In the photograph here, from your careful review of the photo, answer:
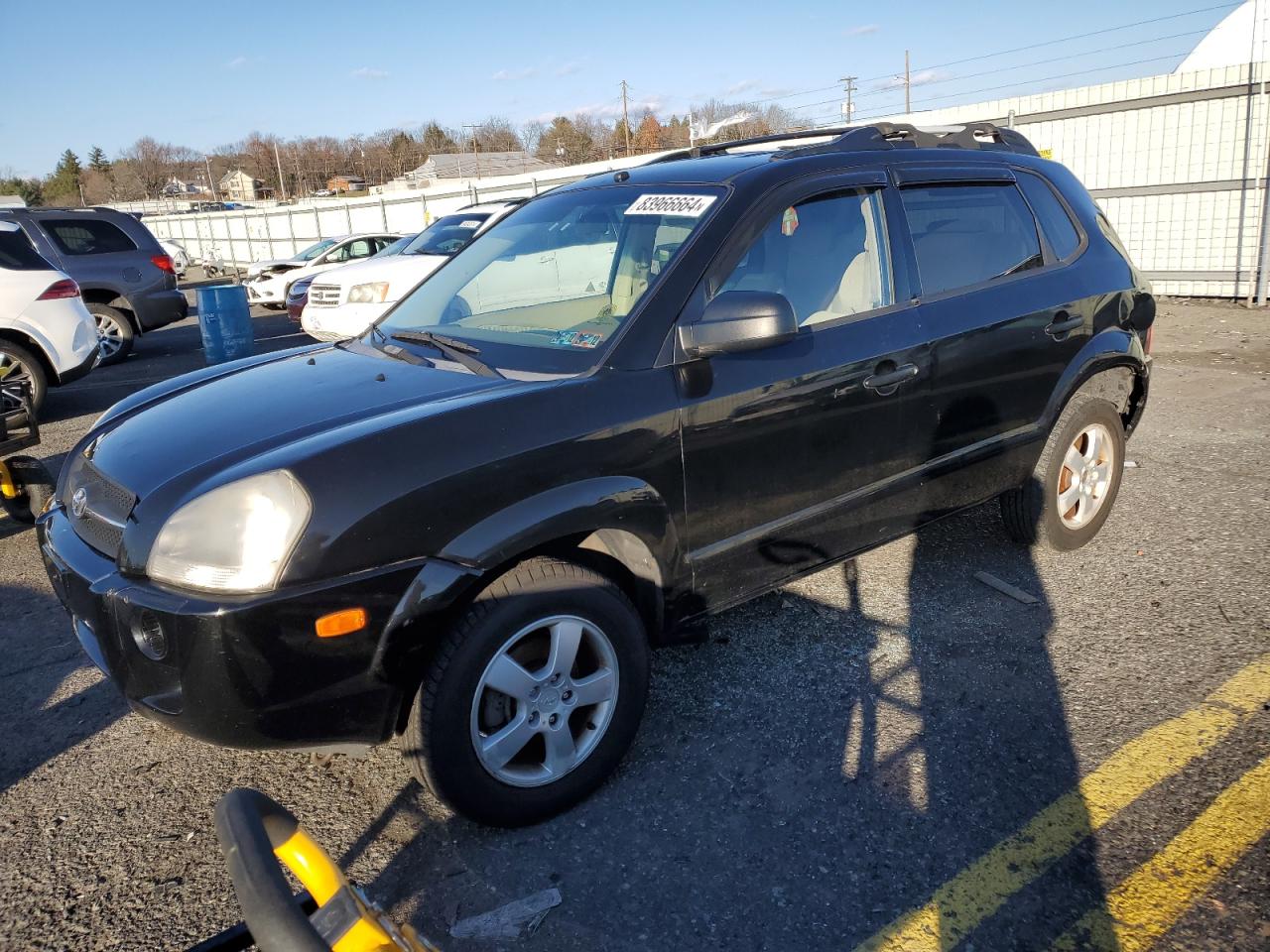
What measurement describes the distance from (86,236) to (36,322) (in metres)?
4.32

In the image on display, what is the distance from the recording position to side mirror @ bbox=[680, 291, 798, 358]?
2.74 meters

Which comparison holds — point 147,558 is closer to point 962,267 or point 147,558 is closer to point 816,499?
point 816,499

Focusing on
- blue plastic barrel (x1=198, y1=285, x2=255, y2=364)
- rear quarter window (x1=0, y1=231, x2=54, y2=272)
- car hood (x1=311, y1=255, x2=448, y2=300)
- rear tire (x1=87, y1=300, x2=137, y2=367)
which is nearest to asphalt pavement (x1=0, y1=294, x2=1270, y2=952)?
rear quarter window (x1=0, y1=231, x2=54, y2=272)

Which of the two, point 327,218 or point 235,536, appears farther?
point 327,218

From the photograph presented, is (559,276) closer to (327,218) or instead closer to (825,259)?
(825,259)

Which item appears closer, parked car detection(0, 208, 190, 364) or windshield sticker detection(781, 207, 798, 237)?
windshield sticker detection(781, 207, 798, 237)

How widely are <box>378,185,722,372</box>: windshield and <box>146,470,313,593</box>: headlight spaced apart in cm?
93

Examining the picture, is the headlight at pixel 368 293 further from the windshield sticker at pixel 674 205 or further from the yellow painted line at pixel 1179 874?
the yellow painted line at pixel 1179 874

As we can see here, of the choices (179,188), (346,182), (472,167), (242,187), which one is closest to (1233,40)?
(472,167)

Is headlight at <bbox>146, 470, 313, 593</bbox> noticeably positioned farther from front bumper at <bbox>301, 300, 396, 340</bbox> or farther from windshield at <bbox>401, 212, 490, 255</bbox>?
windshield at <bbox>401, 212, 490, 255</bbox>

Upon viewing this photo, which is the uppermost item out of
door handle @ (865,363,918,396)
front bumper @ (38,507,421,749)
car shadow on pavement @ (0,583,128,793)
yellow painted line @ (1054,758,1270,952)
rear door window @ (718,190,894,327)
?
rear door window @ (718,190,894,327)

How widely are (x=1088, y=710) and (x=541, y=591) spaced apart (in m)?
1.97

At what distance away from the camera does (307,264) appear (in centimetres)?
1778

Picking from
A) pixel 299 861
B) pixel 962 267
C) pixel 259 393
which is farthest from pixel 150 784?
pixel 962 267
